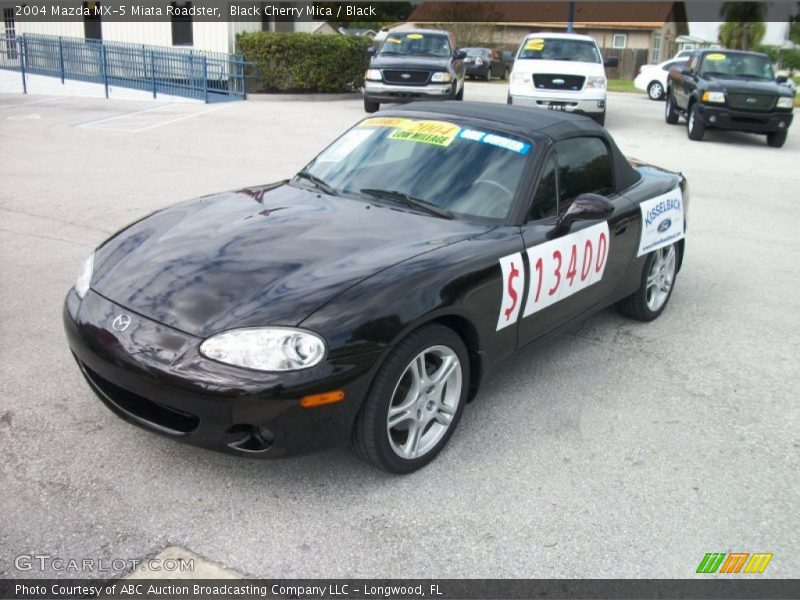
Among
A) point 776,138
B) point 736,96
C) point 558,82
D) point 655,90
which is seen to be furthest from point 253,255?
point 655,90

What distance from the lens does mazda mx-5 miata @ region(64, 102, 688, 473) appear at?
2967 mm

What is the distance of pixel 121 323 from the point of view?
124 inches

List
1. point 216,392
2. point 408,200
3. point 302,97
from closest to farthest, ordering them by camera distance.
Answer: point 216,392 < point 408,200 < point 302,97

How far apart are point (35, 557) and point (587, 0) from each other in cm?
6027

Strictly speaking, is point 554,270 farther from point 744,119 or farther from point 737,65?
point 737,65

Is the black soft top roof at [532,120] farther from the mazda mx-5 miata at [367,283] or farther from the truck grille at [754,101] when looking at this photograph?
the truck grille at [754,101]

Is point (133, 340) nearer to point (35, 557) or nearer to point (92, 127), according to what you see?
point (35, 557)

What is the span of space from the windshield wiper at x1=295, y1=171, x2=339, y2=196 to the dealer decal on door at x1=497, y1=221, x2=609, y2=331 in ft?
3.86

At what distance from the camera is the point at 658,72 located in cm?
2661

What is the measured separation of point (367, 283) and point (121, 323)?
Result: 1.01 m

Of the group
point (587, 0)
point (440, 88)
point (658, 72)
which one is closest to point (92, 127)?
point (440, 88)

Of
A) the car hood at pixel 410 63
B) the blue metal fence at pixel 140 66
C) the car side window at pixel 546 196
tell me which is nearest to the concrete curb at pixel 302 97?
the blue metal fence at pixel 140 66

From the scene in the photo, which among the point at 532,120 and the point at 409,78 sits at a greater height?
the point at 532,120

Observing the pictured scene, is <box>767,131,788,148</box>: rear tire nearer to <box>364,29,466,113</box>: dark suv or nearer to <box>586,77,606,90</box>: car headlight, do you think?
<box>586,77,606,90</box>: car headlight
